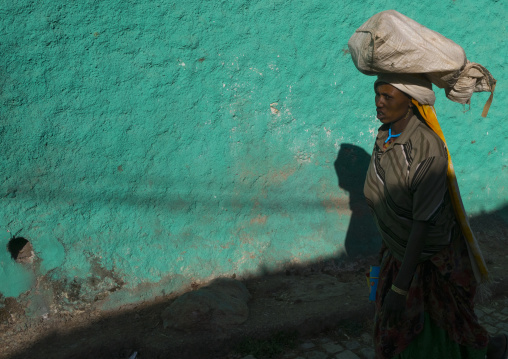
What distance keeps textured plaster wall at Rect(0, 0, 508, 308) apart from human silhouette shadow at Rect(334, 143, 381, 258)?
0.01 m

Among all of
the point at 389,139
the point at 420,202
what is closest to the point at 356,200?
the point at 389,139

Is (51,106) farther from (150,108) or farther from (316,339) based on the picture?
(316,339)

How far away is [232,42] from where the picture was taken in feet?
12.9

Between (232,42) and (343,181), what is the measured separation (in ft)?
5.23

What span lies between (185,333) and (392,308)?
1.56 m

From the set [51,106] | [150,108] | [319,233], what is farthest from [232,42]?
[319,233]

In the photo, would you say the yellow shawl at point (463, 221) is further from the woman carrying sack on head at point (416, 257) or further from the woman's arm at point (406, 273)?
the woman's arm at point (406, 273)

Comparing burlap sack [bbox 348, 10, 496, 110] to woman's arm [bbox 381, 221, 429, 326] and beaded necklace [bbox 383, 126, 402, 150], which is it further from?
woman's arm [bbox 381, 221, 429, 326]

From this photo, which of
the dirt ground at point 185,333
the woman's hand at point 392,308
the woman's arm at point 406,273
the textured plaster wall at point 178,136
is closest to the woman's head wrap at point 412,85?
the woman's arm at point 406,273

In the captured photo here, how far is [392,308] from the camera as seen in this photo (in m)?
2.45

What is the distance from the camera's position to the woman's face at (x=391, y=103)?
2.50 metres

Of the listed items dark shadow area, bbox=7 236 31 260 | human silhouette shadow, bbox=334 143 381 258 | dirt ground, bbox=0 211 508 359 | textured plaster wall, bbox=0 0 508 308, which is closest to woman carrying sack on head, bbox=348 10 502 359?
dirt ground, bbox=0 211 508 359

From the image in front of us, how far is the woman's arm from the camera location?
2336 millimetres

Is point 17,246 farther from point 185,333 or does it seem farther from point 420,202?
point 420,202
